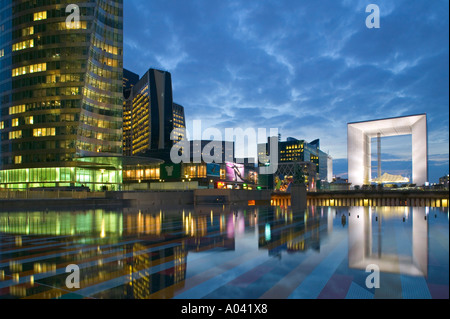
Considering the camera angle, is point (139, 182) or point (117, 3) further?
point (139, 182)

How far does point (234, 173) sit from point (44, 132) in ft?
238

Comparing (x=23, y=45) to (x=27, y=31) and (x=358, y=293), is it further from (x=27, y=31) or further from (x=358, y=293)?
(x=358, y=293)

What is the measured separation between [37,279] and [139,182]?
365 feet

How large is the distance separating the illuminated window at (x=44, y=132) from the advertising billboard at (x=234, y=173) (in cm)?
6385

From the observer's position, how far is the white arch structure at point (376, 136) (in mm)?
107188

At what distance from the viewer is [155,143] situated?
18988 cm

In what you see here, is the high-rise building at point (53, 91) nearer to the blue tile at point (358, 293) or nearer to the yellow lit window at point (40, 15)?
the yellow lit window at point (40, 15)

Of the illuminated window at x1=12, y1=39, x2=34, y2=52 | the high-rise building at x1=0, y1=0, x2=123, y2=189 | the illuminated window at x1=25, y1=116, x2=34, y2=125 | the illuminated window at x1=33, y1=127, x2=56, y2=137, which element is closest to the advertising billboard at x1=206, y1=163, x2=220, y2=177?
the high-rise building at x1=0, y1=0, x2=123, y2=189

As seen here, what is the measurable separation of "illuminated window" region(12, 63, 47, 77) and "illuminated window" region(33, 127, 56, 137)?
591 inches

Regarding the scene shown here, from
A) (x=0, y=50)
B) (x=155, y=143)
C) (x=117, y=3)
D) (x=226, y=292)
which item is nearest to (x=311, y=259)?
(x=226, y=292)

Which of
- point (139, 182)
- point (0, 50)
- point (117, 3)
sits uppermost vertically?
point (117, 3)

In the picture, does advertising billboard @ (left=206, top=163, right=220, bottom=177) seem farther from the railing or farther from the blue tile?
the blue tile
